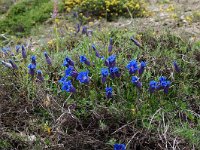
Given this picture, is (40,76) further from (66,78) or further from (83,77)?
(83,77)

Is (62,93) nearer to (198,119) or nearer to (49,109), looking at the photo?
(49,109)

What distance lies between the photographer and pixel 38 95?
2797 millimetres

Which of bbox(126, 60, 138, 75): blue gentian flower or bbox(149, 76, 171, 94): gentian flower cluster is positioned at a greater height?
bbox(126, 60, 138, 75): blue gentian flower

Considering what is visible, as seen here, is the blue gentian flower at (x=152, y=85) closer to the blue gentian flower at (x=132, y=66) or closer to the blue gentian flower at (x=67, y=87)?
the blue gentian flower at (x=132, y=66)

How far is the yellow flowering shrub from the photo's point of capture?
550cm

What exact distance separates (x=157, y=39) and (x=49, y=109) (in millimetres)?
1323

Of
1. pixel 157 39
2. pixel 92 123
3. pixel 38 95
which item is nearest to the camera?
pixel 92 123

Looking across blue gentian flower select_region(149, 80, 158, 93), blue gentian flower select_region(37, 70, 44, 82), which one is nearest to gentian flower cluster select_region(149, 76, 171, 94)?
blue gentian flower select_region(149, 80, 158, 93)

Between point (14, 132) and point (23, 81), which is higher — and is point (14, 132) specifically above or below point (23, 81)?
below

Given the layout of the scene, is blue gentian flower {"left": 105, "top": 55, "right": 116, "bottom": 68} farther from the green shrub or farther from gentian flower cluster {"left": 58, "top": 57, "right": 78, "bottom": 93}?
the green shrub

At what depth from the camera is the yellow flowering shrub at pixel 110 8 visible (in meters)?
5.50

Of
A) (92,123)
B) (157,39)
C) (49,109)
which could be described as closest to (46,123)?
(49,109)

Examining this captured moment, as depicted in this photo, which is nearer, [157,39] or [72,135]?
[72,135]

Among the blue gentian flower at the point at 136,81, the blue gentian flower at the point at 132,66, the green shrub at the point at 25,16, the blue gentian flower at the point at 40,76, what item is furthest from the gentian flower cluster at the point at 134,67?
the green shrub at the point at 25,16
